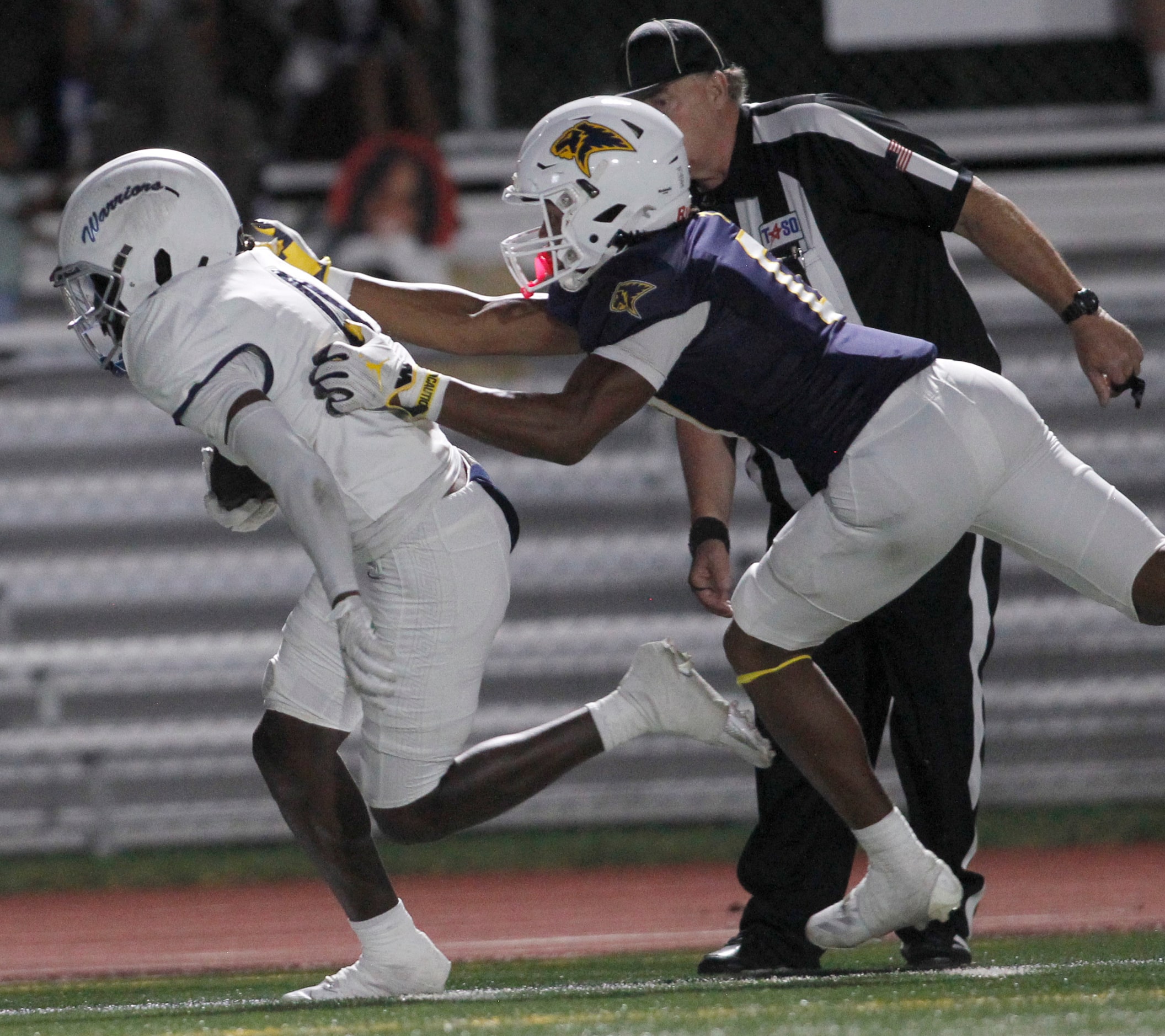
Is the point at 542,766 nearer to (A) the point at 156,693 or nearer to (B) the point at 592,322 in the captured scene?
(B) the point at 592,322

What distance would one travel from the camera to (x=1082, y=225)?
7398 millimetres

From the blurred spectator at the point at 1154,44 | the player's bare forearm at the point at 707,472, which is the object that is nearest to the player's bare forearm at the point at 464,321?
the player's bare forearm at the point at 707,472

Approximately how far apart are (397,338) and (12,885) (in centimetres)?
342

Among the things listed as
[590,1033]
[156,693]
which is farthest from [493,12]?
[590,1033]

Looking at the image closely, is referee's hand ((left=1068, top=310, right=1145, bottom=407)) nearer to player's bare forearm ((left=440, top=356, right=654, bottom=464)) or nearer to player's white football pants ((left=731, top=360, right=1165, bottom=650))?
player's white football pants ((left=731, top=360, right=1165, bottom=650))

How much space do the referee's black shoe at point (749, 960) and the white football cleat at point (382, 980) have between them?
0.62m

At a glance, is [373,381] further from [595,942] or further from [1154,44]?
[1154,44]

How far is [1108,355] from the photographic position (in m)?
3.51

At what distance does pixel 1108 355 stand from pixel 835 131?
70 centimetres

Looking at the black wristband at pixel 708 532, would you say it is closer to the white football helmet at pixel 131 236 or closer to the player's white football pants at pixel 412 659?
the player's white football pants at pixel 412 659

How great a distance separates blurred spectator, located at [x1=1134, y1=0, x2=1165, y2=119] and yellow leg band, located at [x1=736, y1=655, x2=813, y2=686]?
473 centimetres

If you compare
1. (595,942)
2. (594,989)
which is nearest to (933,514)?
(594,989)

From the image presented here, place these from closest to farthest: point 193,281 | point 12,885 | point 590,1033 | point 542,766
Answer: point 590,1033, point 193,281, point 542,766, point 12,885

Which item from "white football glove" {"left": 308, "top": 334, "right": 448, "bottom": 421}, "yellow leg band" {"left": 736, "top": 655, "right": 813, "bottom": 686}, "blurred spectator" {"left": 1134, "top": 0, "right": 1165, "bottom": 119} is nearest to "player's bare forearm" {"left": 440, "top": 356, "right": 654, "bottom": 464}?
"white football glove" {"left": 308, "top": 334, "right": 448, "bottom": 421}
